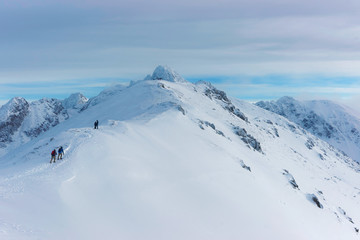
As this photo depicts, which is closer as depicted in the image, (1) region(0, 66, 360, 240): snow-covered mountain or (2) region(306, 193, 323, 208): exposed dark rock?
(1) region(0, 66, 360, 240): snow-covered mountain

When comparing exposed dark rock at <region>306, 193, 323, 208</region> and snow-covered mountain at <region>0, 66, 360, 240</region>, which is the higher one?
snow-covered mountain at <region>0, 66, 360, 240</region>


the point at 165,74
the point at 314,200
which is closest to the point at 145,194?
the point at 314,200

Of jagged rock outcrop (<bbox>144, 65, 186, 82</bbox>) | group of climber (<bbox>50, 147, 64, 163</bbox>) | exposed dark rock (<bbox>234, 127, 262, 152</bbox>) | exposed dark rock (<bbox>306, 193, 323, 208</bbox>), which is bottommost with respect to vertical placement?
exposed dark rock (<bbox>306, 193, 323, 208</bbox>)

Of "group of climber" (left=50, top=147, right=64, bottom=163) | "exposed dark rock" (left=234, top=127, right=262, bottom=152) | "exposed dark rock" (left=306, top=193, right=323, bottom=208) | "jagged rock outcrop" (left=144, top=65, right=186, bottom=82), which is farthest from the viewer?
"jagged rock outcrop" (left=144, top=65, right=186, bottom=82)

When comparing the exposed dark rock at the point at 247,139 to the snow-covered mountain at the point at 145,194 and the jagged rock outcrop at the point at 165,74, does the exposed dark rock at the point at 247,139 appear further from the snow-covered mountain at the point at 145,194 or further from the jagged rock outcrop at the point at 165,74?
the jagged rock outcrop at the point at 165,74

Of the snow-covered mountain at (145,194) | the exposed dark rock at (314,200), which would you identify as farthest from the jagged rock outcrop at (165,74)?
the exposed dark rock at (314,200)

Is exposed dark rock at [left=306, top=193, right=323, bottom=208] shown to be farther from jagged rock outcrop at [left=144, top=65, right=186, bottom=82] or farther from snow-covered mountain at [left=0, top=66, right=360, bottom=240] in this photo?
jagged rock outcrop at [left=144, top=65, right=186, bottom=82]

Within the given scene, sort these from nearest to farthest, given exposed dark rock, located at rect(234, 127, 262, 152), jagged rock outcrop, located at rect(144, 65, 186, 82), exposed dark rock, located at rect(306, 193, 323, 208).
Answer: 1. exposed dark rock, located at rect(306, 193, 323, 208)
2. exposed dark rock, located at rect(234, 127, 262, 152)
3. jagged rock outcrop, located at rect(144, 65, 186, 82)

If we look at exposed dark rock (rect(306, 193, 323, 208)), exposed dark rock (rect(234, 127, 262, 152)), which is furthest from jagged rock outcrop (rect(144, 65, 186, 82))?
exposed dark rock (rect(306, 193, 323, 208))

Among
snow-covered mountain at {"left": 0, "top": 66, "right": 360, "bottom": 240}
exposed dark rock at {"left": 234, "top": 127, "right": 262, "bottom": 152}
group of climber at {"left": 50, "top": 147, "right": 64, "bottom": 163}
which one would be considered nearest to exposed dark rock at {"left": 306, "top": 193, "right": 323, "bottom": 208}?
snow-covered mountain at {"left": 0, "top": 66, "right": 360, "bottom": 240}

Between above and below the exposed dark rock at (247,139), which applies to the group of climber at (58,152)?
above

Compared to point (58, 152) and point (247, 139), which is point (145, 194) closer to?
point (58, 152)

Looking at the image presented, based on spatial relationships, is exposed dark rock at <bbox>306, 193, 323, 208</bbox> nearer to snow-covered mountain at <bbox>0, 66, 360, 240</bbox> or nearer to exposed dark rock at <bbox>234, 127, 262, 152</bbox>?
snow-covered mountain at <bbox>0, 66, 360, 240</bbox>
